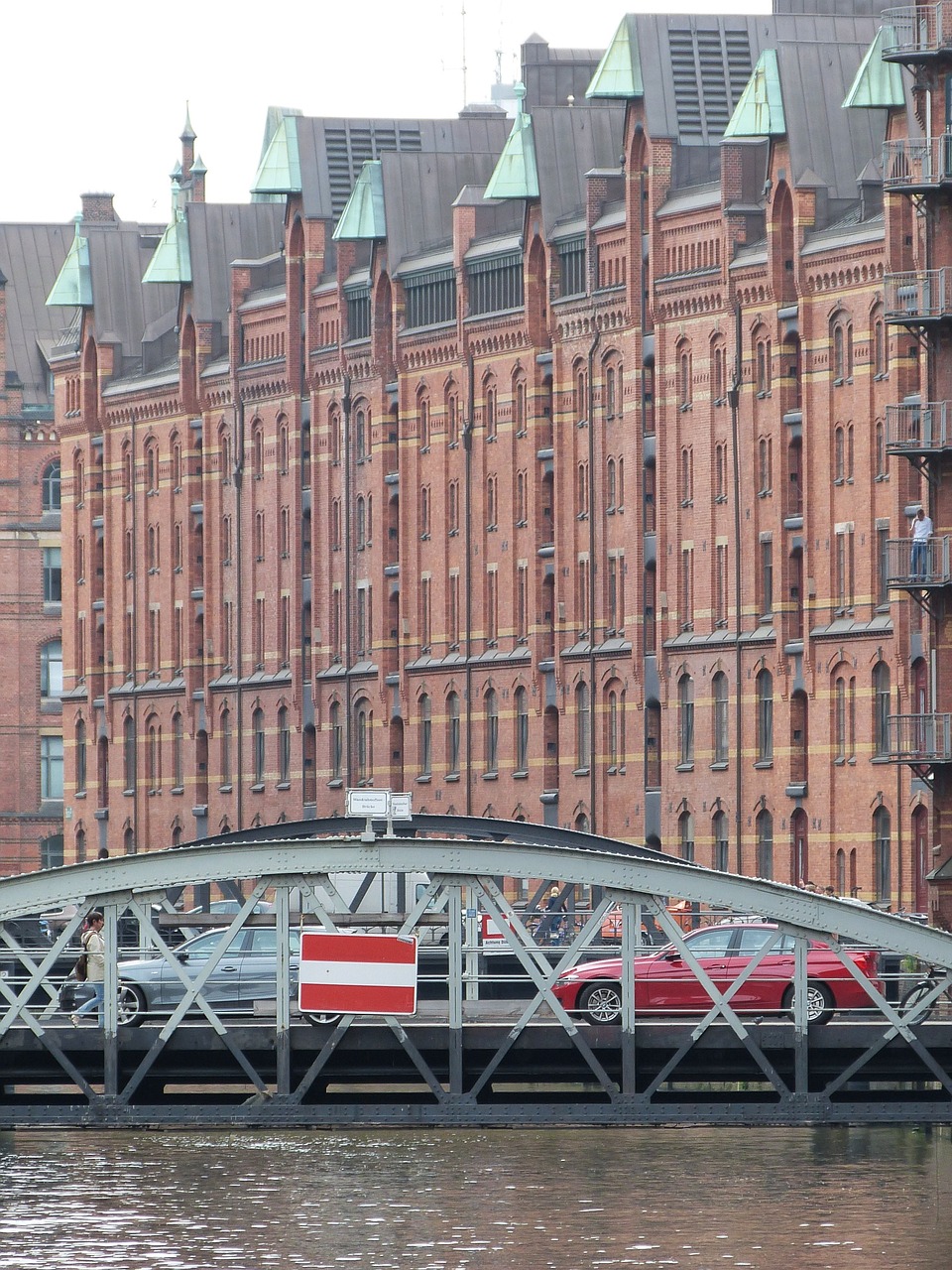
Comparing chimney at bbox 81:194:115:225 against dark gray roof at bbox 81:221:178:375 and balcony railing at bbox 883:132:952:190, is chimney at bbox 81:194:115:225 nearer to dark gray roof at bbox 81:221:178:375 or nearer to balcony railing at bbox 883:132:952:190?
dark gray roof at bbox 81:221:178:375

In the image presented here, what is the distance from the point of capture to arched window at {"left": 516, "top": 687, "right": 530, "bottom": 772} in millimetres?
99312

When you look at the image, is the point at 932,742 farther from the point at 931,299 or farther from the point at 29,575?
the point at 29,575

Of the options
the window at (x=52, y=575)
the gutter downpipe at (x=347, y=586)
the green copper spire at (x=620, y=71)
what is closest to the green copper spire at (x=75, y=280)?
the window at (x=52, y=575)

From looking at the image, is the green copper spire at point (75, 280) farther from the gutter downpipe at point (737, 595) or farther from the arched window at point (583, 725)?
the gutter downpipe at point (737, 595)

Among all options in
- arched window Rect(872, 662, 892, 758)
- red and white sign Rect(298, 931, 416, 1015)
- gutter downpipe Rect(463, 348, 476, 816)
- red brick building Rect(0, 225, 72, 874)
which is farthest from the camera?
red brick building Rect(0, 225, 72, 874)

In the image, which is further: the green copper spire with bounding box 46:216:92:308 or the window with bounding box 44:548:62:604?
the window with bounding box 44:548:62:604

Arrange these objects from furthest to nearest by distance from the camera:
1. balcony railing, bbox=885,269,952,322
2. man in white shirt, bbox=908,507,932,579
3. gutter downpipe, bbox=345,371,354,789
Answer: gutter downpipe, bbox=345,371,354,789 → man in white shirt, bbox=908,507,932,579 → balcony railing, bbox=885,269,952,322

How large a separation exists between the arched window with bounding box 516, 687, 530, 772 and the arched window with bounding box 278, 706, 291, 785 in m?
14.0

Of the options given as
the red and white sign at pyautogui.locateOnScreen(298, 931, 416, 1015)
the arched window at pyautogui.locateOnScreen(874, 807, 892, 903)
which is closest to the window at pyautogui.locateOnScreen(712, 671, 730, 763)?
the arched window at pyautogui.locateOnScreen(874, 807, 892, 903)

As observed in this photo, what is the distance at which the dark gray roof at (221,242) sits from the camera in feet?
387

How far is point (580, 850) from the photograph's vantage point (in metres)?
41.5

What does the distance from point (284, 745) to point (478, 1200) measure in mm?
67226

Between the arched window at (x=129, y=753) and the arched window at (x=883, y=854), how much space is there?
44.2 m

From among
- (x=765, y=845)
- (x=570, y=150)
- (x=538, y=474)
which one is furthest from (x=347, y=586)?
(x=765, y=845)
